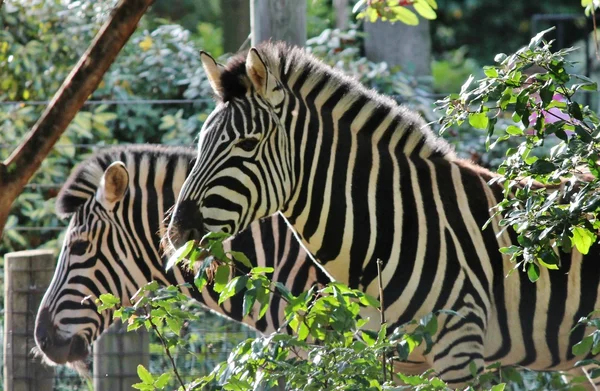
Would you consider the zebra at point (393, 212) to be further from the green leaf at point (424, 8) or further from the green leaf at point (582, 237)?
the green leaf at point (582, 237)

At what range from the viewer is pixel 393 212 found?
405 cm

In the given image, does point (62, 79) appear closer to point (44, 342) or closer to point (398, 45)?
point (398, 45)

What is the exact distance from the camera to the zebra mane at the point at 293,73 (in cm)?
391

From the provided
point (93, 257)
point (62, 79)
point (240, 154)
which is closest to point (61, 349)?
point (93, 257)

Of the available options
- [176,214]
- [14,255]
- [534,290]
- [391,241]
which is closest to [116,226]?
[14,255]

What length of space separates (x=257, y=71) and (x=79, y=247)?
1.40 metres

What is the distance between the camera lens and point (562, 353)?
162 inches

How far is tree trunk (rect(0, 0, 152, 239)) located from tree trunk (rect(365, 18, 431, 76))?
7405 millimetres

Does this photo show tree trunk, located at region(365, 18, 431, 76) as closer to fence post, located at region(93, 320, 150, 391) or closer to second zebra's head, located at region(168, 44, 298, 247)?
fence post, located at region(93, 320, 150, 391)

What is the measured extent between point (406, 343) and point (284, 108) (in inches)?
71.9

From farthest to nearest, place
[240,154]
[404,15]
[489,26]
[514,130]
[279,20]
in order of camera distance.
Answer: [489,26], [279,20], [404,15], [240,154], [514,130]

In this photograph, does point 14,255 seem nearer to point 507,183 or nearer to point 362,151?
point 362,151

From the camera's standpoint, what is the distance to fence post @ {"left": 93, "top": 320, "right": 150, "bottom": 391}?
202 inches

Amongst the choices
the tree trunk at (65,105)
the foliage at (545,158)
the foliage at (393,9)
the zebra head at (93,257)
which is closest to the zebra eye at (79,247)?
the zebra head at (93,257)
